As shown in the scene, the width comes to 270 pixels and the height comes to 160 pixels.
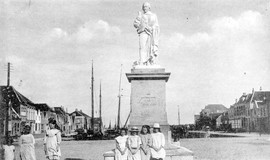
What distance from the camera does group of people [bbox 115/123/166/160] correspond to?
8.50 metres

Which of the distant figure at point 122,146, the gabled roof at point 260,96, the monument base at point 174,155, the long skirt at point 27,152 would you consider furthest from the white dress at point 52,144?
the gabled roof at point 260,96

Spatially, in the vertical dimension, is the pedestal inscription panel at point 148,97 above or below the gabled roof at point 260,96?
below

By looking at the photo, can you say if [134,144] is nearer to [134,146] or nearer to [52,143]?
[134,146]

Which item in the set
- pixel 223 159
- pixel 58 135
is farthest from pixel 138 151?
pixel 223 159

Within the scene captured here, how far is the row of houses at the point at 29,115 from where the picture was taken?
34.5 m

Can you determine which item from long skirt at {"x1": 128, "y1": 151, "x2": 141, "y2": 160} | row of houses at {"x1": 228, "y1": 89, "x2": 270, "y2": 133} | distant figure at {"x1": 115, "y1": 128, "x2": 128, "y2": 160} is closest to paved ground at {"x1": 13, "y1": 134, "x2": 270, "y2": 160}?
distant figure at {"x1": 115, "y1": 128, "x2": 128, "y2": 160}

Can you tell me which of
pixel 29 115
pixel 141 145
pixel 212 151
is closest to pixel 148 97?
pixel 141 145

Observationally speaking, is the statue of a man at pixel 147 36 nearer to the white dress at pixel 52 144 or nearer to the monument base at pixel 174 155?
the monument base at pixel 174 155

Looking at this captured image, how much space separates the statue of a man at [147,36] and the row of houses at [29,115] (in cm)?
1419

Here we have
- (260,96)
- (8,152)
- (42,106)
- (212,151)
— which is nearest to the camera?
(8,152)

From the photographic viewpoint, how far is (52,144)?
8438mm

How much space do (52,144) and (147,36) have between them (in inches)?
203

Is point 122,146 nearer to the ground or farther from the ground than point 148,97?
nearer to the ground

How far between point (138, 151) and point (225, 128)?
64766 mm
